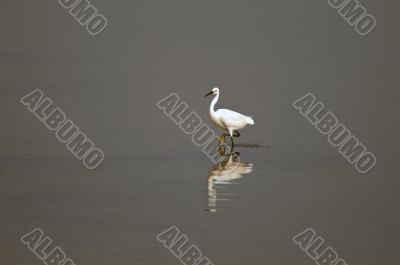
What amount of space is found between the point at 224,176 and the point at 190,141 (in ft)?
7.78

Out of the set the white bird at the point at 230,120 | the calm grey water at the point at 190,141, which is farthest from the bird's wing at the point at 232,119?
the calm grey water at the point at 190,141

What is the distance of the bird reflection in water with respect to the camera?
604 inches

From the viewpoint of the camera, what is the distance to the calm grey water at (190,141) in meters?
13.7

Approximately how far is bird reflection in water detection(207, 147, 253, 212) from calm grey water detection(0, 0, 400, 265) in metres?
0.07

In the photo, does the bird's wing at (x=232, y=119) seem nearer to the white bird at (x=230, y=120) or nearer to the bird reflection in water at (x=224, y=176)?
the white bird at (x=230, y=120)

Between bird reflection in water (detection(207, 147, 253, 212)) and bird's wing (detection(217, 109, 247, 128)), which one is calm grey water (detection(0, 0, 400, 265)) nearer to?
bird reflection in water (detection(207, 147, 253, 212))

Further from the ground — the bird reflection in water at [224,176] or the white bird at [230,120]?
the white bird at [230,120]

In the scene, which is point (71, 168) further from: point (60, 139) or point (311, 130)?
point (311, 130)

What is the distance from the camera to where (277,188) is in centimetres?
1609

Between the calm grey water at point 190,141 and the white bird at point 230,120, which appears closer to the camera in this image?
the calm grey water at point 190,141

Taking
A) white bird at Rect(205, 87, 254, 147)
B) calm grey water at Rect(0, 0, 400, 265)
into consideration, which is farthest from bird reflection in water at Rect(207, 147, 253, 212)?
white bird at Rect(205, 87, 254, 147)

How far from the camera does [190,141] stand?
18.9 metres

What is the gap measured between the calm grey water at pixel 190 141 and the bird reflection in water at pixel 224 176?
0.07 meters

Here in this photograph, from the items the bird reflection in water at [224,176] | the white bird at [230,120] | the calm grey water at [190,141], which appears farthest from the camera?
the white bird at [230,120]
